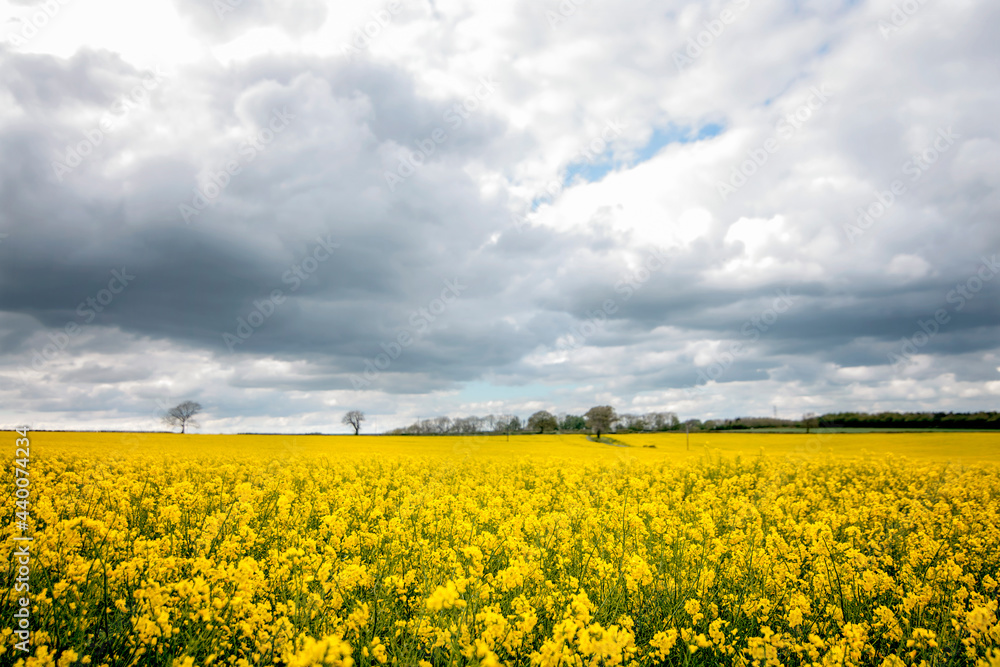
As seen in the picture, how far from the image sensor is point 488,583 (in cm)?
459

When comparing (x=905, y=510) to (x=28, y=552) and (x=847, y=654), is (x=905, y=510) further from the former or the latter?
(x=28, y=552)

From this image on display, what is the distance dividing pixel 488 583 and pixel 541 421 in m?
86.4

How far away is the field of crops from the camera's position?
346cm

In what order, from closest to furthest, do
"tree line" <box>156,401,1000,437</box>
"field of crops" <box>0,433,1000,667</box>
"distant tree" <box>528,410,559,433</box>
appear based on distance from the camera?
"field of crops" <box>0,433,1000,667</box>, "tree line" <box>156,401,1000,437</box>, "distant tree" <box>528,410,559,433</box>

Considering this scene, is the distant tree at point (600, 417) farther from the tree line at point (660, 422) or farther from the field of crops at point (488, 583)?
the field of crops at point (488, 583)

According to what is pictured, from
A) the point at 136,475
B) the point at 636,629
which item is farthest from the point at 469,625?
the point at 136,475

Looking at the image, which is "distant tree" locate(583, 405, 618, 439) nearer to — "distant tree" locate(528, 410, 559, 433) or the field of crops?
"distant tree" locate(528, 410, 559, 433)

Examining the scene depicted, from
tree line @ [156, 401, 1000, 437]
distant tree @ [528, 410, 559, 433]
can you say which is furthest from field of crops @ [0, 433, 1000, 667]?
distant tree @ [528, 410, 559, 433]

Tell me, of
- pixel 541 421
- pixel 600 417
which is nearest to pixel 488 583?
pixel 600 417

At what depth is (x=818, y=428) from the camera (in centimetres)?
6109

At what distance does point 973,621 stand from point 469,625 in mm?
3790

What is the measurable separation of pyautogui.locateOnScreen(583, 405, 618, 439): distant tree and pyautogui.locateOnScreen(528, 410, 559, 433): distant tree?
16.6 meters

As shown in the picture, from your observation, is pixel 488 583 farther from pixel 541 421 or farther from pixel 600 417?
pixel 541 421

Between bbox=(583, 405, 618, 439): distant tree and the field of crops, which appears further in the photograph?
bbox=(583, 405, 618, 439): distant tree
